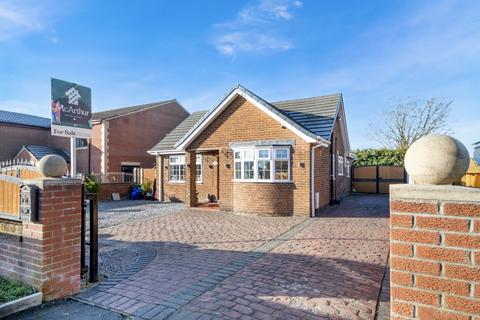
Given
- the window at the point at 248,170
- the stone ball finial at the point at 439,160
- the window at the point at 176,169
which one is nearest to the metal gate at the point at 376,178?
the window at the point at 248,170

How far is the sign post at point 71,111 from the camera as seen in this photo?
16.3 feet

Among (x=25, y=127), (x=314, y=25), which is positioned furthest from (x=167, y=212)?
(x=25, y=127)

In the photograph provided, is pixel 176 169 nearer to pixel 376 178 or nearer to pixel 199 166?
pixel 199 166

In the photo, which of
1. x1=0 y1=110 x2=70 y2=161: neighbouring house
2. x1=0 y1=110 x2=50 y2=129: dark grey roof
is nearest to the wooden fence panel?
x1=0 y1=110 x2=70 y2=161: neighbouring house

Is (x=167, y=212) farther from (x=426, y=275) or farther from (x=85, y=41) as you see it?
(x=426, y=275)

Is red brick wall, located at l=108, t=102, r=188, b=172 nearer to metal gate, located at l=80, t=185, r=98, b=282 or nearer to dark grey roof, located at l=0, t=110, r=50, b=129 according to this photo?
dark grey roof, located at l=0, t=110, r=50, b=129

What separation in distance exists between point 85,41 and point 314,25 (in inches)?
303

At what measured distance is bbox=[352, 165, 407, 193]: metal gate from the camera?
20.5 meters

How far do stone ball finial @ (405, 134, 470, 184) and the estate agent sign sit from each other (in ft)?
17.6

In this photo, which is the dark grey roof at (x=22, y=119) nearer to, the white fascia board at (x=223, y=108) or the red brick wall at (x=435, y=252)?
the white fascia board at (x=223, y=108)

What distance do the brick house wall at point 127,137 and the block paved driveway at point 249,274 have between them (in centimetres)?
1494

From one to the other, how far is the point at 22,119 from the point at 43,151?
18.7 ft

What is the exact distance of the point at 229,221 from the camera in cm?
1045

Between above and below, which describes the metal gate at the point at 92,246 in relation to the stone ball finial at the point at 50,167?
below
